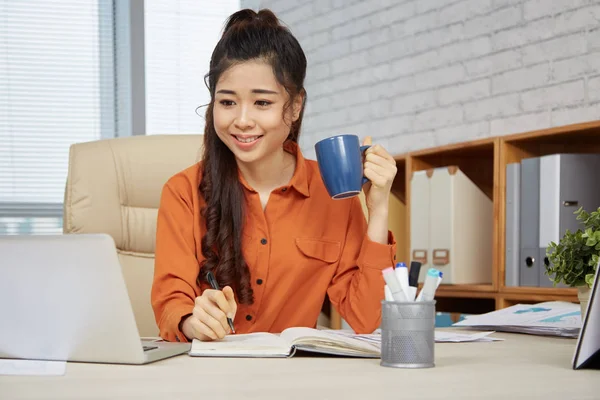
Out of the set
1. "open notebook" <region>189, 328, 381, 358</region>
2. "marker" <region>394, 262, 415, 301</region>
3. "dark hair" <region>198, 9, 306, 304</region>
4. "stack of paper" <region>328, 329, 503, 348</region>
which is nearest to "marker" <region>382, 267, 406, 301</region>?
"marker" <region>394, 262, 415, 301</region>

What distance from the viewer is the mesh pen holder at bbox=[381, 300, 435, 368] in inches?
35.6

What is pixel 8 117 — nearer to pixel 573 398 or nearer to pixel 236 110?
pixel 236 110

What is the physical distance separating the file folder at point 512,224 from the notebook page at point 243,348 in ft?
4.80

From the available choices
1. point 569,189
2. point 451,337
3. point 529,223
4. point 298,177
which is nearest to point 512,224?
point 529,223

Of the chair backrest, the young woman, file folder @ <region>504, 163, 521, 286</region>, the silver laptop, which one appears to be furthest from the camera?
file folder @ <region>504, 163, 521, 286</region>

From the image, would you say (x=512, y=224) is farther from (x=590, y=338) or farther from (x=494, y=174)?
(x=590, y=338)

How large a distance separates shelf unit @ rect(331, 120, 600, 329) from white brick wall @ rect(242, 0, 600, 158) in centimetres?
15

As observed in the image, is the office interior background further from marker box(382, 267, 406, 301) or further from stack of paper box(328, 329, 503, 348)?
marker box(382, 267, 406, 301)

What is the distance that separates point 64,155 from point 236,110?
2781 millimetres

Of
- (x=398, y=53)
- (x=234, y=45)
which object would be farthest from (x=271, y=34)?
(x=398, y=53)

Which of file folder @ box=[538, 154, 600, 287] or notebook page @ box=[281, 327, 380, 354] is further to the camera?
file folder @ box=[538, 154, 600, 287]

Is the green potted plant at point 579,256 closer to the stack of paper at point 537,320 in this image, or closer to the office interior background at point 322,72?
the stack of paper at point 537,320

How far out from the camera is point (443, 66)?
307 centimetres

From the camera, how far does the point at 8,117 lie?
156 inches
